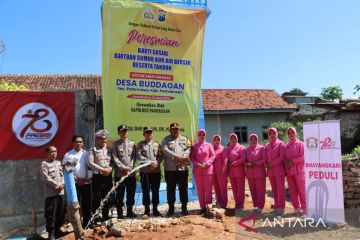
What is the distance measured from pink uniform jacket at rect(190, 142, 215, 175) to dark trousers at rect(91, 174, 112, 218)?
69.2 inches

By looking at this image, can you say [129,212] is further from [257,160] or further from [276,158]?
[276,158]

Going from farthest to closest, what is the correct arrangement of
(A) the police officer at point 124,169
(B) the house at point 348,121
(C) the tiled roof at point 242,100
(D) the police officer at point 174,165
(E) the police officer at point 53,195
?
(C) the tiled roof at point 242,100 < (B) the house at point 348,121 < (D) the police officer at point 174,165 < (A) the police officer at point 124,169 < (E) the police officer at point 53,195

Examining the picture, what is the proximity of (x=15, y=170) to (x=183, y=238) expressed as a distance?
132 inches

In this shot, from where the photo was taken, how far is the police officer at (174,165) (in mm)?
7086

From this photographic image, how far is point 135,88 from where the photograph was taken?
25.7ft

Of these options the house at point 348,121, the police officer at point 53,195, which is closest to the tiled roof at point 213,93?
the house at point 348,121

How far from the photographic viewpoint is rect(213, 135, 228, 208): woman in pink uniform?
24.6 feet

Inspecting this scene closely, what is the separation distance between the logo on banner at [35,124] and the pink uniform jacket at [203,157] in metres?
2.63

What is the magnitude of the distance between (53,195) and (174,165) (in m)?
2.16

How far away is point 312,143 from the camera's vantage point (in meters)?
6.45

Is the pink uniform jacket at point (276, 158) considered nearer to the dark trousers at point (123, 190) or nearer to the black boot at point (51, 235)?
the dark trousers at point (123, 190)

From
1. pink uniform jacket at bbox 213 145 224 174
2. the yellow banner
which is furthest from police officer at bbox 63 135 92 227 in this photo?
pink uniform jacket at bbox 213 145 224 174

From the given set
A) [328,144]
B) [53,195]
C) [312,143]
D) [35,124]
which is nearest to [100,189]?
[53,195]

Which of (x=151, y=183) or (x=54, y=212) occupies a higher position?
(x=151, y=183)
